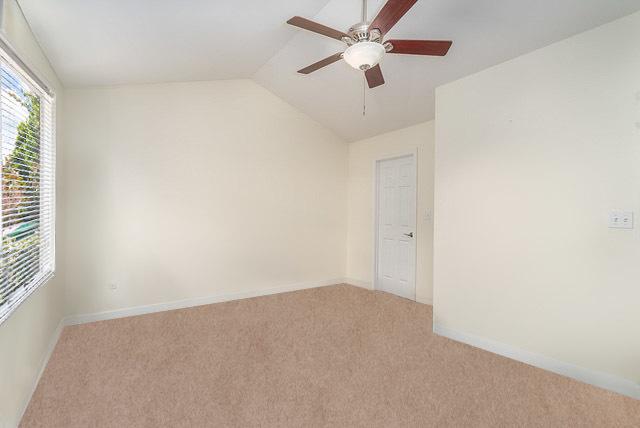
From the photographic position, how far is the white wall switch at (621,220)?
206 centimetres

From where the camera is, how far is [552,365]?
94.2 inches

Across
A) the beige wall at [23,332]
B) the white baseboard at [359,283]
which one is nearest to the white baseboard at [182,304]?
the white baseboard at [359,283]

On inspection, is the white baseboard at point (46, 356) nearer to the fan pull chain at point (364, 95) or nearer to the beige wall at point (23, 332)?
the beige wall at point (23, 332)

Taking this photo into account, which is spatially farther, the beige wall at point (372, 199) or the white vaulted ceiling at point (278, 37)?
the beige wall at point (372, 199)

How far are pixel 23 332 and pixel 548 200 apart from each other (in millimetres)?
3628

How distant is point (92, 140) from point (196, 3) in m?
2.03

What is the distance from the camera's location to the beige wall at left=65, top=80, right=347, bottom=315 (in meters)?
3.38

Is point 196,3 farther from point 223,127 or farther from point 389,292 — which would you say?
point 389,292

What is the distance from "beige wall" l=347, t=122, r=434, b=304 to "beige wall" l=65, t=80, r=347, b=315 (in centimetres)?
35

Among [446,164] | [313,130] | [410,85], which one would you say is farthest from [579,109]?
[313,130]

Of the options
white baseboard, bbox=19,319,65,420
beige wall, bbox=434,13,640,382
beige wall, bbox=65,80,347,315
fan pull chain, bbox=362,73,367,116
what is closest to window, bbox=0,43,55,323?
white baseboard, bbox=19,319,65,420

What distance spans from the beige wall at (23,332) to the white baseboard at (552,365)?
3.11 metres

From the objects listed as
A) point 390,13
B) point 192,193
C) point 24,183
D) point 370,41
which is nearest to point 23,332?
point 24,183

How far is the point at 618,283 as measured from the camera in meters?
2.11
